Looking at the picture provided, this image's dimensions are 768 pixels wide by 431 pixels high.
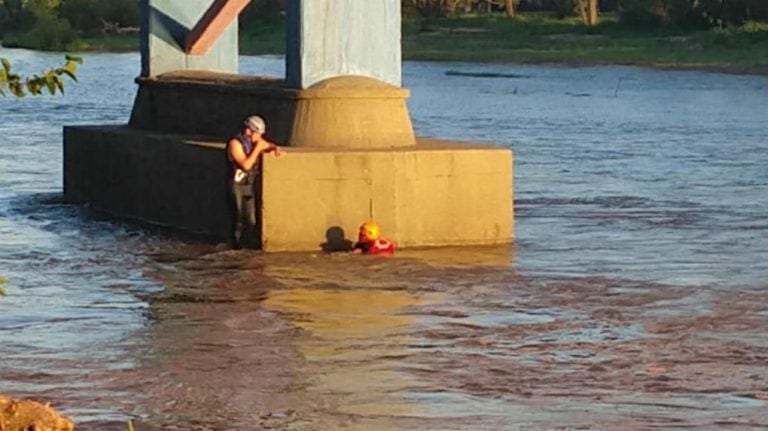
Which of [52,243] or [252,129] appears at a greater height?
[252,129]

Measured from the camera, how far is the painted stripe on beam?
2328 centimetres

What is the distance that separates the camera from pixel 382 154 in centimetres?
1952

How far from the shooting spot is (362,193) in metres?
19.5

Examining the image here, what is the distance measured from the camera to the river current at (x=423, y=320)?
464 inches

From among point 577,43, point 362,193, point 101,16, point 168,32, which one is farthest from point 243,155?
point 101,16

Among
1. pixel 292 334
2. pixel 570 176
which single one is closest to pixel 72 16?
pixel 570 176

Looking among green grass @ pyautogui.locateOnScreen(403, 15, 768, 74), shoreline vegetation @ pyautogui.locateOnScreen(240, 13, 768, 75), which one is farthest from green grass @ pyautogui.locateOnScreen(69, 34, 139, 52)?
green grass @ pyautogui.locateOnScreen(403, 15, 768, 74)

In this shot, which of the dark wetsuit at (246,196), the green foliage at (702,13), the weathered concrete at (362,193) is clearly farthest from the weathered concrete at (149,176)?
the green foliage at (702,13)

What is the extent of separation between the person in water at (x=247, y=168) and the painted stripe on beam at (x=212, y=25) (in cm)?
409

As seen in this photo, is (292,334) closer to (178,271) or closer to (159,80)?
(178,271)

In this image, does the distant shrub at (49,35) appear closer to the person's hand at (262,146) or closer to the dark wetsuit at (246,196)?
the dark wetsuit at (246,196)

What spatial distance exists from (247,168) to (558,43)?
185 feet

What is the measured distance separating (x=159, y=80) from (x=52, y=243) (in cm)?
411

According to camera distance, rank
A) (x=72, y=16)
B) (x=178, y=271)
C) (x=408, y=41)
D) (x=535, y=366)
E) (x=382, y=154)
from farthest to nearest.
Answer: (x=72, y=16) → (x=408, y=41) → (x=382, y=154) → (x=178, y=271) → (x=535, y=366)
